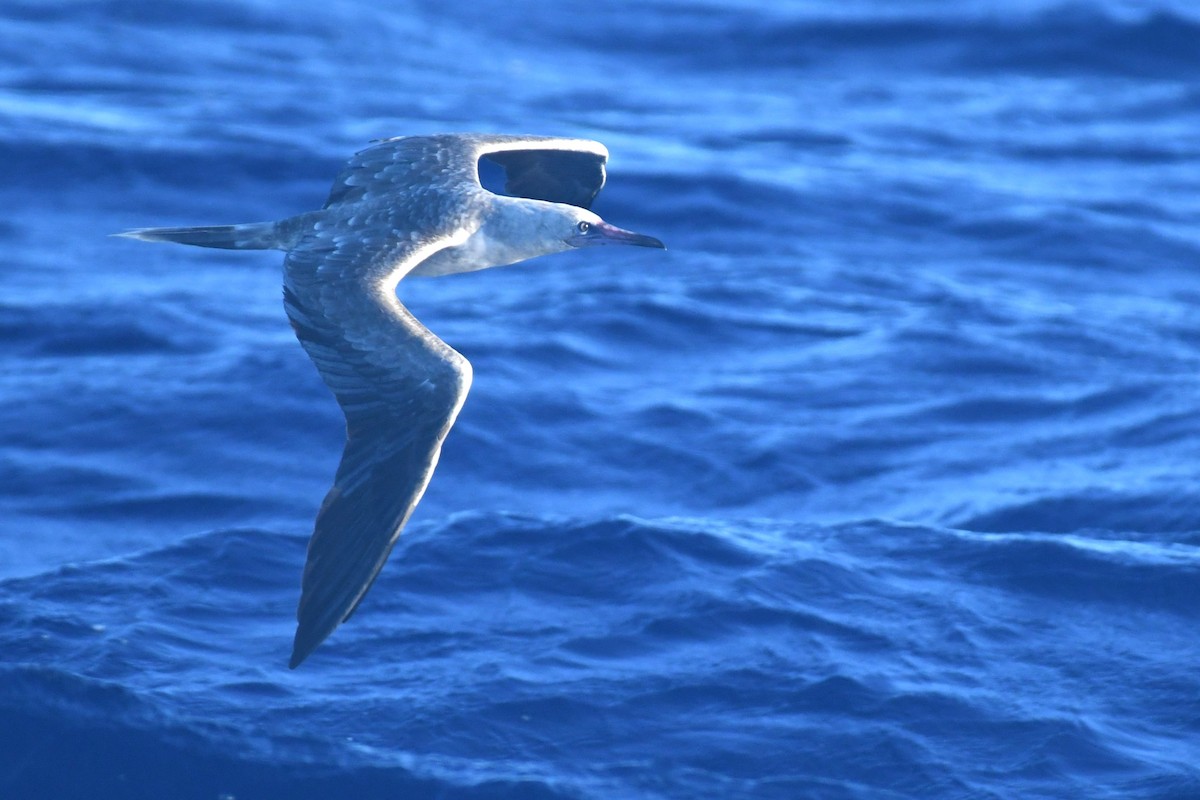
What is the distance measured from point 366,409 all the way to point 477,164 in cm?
258

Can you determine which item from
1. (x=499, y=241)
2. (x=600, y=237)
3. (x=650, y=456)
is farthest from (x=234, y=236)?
(x=650, y=456)

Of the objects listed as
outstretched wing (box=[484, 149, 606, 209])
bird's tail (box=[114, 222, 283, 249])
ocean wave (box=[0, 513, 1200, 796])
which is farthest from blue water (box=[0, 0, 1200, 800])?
bird's tail (box=[114, 222, 283, 249])

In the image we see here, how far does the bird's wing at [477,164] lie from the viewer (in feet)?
25.4

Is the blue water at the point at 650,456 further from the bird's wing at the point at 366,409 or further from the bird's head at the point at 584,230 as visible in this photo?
the bird's head at the point at 584,230

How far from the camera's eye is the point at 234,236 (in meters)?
7.40

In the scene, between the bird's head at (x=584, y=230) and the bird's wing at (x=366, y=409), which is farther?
the bird's head at (x=584, y=230)

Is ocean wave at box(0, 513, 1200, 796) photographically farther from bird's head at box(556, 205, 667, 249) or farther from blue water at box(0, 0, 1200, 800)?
bird's head at box(556, 205, 667, 249)

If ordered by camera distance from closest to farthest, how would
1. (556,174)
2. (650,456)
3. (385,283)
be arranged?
(385,283) < (556,174) < (650,456)

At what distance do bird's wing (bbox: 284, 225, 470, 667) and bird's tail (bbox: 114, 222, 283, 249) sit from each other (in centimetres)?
53

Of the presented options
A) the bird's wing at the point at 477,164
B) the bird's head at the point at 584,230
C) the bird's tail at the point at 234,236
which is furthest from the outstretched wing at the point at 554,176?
the bird's tail at the point at 234,236

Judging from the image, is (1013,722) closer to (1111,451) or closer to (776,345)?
(1111,451)

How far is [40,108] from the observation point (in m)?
16.5

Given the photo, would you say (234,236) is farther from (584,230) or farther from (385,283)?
(584,230)

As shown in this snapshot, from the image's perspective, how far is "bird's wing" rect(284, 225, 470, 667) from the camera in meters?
5.93
